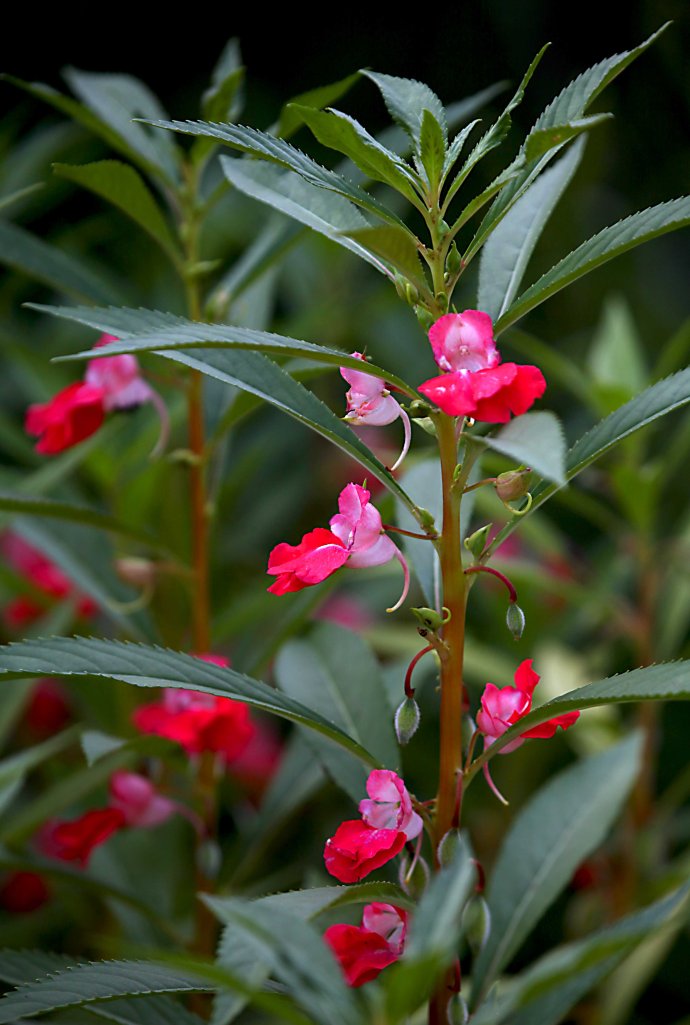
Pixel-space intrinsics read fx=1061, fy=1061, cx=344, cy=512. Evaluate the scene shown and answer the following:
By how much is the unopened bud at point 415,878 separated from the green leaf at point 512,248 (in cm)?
32

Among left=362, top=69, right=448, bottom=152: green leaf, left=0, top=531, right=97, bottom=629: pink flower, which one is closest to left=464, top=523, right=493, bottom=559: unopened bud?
left=362, top=69, right=448, bottom=152: green leaf

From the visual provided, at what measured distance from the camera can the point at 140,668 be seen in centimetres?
55

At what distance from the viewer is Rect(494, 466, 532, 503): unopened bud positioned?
1.83 ft

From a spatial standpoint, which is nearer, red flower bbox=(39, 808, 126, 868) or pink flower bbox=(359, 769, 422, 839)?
pink flower bbox=(359, 769, 422, 839)

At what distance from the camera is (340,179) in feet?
1.85

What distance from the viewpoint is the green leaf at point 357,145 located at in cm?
53

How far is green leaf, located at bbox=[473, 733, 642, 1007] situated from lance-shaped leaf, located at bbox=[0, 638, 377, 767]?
17cm

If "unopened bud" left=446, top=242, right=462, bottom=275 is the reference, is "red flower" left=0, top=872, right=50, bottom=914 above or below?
below

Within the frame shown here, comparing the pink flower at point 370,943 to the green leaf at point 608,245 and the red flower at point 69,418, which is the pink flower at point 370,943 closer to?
the green leaf at point 608,245

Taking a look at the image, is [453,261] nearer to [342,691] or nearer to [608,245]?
[608,245]

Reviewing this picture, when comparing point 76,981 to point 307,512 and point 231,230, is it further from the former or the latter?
point 231,230

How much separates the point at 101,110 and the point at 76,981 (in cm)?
73

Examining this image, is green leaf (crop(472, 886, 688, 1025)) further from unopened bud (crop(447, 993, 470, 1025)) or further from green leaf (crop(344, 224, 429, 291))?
green leaf (crop(344, 224, 429, 291))

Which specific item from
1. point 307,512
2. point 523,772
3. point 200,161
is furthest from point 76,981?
point 307,512
